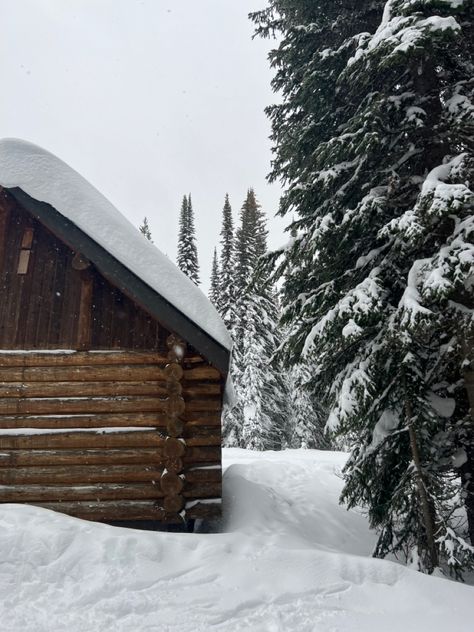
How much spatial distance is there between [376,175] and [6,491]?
7.45 metres

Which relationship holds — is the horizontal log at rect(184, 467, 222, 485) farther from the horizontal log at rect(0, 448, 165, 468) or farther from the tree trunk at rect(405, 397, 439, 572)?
the tree trunk at rect(405, 397, 439, 572)

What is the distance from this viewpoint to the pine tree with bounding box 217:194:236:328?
28.1 meters

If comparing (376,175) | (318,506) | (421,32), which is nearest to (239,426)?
(318,506)

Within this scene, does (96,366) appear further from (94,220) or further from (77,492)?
(94,220)

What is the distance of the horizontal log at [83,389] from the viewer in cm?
700

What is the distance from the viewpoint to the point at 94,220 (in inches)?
279

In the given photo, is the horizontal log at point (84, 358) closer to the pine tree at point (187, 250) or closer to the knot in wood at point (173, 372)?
the knot in wood at point (173, 372)

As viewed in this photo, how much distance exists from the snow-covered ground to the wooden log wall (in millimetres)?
1482

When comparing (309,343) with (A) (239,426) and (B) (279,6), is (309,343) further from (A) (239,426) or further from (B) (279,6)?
(A) (239,426)

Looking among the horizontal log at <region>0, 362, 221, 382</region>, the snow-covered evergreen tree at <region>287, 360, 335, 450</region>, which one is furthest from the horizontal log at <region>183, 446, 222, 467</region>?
the snow-covered evergreen tree at <region>287, 360, 335, 450</region>

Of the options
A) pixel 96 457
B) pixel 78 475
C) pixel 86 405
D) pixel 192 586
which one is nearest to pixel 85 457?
pixel 96 457

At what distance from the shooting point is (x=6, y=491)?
6.70 m

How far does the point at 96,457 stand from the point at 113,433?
0.44 metres

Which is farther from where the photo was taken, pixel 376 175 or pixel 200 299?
Result: pixel 200 299
